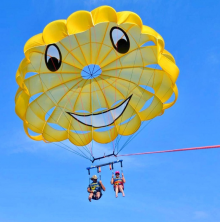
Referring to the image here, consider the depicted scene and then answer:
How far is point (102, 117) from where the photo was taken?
50.2 ft

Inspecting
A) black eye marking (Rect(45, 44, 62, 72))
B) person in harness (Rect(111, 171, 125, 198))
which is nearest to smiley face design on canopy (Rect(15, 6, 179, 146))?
black eye marking (Rect(45, 44, 62, 72))

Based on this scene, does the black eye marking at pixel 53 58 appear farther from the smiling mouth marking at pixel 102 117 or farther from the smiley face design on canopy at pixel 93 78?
the smiling mouth marking at pixel 102 117

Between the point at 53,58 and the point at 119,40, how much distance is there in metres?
2.62

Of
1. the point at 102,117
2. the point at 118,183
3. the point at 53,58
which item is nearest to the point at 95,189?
the point at 118,183

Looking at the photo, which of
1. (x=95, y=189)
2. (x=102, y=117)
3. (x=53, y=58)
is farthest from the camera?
(x=102, y=117)

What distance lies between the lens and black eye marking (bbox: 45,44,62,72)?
12.9 metres

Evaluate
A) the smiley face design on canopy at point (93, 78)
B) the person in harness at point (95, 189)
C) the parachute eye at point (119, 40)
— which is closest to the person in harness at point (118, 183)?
the person in harness at point (95, 189)

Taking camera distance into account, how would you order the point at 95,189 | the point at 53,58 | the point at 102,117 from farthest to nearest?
the point at 102,117 < the point at 53,58 < the point at 95,189

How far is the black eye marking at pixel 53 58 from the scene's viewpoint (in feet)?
42.4

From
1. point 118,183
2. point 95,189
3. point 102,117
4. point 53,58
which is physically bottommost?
point 95,189

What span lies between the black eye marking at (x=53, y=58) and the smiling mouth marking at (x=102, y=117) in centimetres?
244

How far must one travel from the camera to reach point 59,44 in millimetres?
13242

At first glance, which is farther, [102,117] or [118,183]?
[102,117]

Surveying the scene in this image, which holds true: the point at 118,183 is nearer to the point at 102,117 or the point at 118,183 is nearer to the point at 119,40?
the point at 102,117
